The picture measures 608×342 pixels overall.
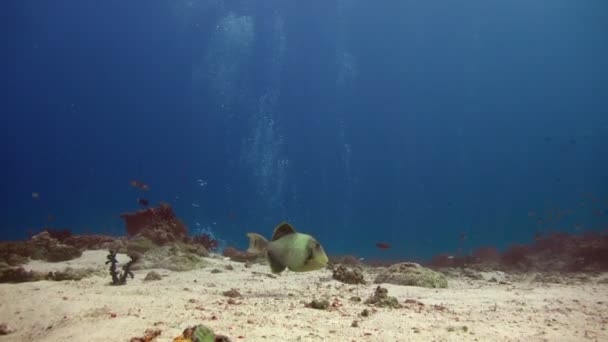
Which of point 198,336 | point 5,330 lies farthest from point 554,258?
point 5,330

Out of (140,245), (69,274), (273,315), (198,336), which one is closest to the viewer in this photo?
(198,336)

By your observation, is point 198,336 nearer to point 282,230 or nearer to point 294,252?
point 294,252

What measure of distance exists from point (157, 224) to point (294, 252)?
28.8ft

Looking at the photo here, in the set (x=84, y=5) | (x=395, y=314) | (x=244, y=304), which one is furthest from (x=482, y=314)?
(x=84, y=5)

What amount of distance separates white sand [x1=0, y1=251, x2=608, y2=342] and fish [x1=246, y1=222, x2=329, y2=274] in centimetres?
60

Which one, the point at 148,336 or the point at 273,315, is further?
the point at 273,315

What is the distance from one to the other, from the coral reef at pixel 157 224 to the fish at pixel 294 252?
7.73m

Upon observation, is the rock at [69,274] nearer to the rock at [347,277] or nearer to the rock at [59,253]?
the rock at [59,253]

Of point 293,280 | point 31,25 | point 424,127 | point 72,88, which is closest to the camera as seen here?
point 293,280

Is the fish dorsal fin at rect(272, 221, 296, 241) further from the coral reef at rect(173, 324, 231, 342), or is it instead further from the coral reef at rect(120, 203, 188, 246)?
the coral reef at rect(120, 203, 188, 246)

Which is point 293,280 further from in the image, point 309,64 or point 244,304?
point 309,64

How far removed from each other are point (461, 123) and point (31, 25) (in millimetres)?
123304

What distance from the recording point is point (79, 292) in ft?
15.6

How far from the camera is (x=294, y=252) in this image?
3.53 metres
